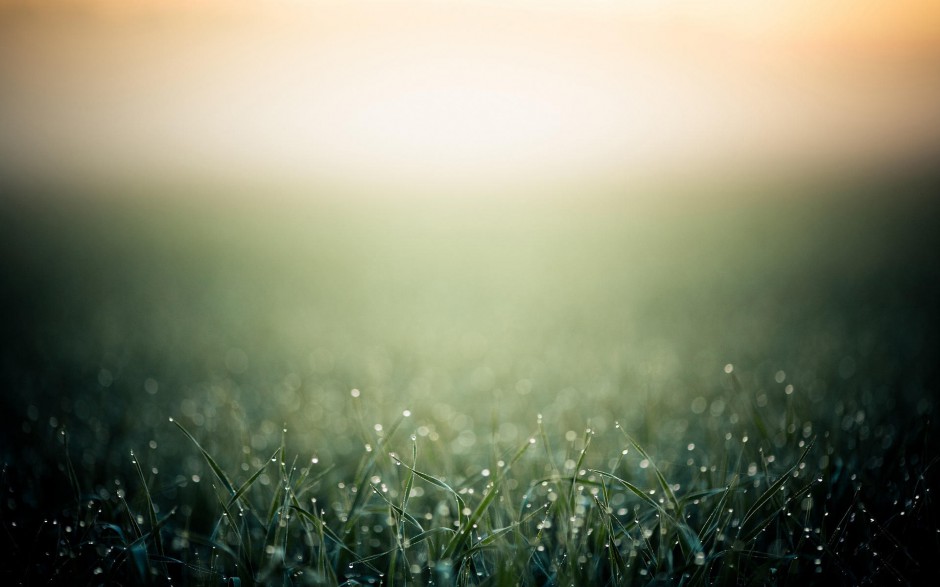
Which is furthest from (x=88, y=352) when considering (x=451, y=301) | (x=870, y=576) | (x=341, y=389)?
(x=870, y=576)

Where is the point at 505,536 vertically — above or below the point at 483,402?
above

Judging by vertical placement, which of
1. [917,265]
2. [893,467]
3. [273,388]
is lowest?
[273,388]

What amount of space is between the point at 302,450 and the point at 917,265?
12.1ft

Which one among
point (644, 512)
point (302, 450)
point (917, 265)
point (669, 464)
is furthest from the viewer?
point (917, 265)

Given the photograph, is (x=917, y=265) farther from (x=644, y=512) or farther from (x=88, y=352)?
(x=88, y=352)

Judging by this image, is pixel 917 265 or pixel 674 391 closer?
pixel 674 391

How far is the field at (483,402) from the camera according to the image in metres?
1.09

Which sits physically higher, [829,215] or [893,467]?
[829,215]

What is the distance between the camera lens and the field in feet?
3.56

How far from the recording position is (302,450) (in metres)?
1.68

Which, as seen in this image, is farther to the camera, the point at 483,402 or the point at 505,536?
the point at 483,402

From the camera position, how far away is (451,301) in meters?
3.77

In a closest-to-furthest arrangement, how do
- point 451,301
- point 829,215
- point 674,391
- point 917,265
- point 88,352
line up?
point 674,391 → point 88,352 → point 917,265 → point 451,301 → point 829,215

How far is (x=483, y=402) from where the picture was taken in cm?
208
